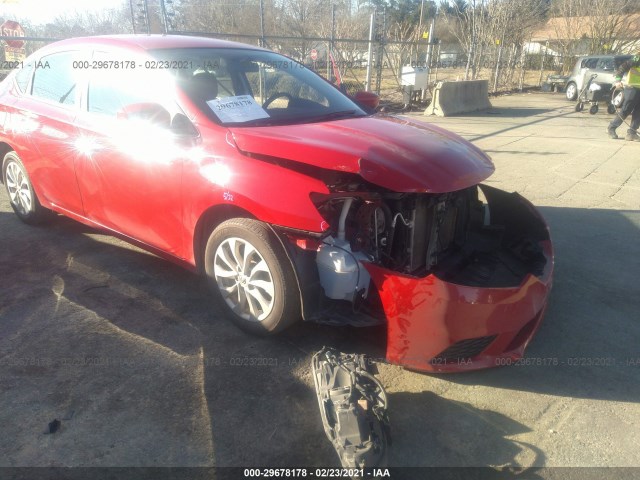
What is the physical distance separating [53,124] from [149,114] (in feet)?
4.65

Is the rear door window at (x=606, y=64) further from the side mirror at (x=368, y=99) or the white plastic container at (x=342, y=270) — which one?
the white plastic container at (x=342, y=270)

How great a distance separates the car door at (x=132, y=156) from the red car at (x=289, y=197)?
0.01 m

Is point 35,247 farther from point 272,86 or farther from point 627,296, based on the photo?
point 627,296

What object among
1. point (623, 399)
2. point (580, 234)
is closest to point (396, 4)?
point (580, 234)

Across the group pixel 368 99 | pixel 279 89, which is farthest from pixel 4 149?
pixel 368 99

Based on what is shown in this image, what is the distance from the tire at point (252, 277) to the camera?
2.73m

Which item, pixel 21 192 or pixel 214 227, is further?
pixel 21 192

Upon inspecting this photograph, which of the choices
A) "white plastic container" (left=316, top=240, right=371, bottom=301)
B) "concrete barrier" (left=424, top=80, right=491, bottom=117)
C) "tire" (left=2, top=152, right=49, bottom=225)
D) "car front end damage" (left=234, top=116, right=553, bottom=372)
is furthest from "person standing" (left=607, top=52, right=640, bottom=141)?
"tire" (left=2, top=152, right=49, bottom=225)

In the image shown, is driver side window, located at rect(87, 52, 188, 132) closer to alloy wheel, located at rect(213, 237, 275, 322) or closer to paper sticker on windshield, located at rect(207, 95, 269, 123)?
paper sticker on windshield, located at rect(207, 95, 269, 123)

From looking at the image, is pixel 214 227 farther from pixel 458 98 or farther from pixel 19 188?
pixel 458 98

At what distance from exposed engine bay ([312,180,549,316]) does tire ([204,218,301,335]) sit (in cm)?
23

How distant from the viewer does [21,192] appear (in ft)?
15.4

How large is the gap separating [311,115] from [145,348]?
78.2 inches

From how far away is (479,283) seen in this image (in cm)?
307
